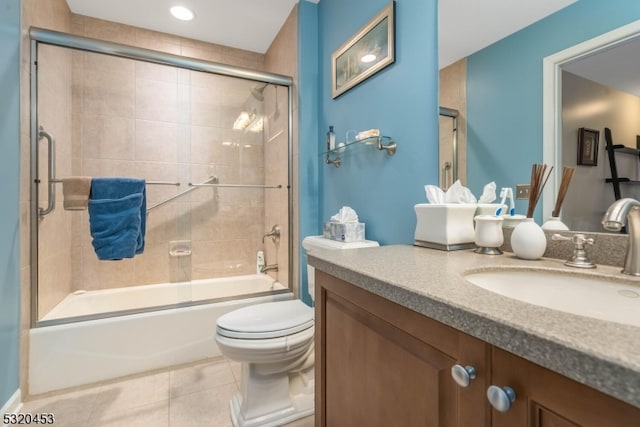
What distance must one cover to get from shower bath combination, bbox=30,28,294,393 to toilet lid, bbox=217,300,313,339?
24.5 inches

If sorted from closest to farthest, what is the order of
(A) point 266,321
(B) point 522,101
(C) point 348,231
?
(B) point 522,101 → (A) point 266,321 → (C) point 348,231

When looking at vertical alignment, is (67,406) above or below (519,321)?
below

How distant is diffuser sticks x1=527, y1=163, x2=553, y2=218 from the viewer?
0.86 meters

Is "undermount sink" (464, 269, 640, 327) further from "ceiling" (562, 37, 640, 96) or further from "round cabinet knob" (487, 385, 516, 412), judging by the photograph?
"ceiling" (562, 37, 640, 96)

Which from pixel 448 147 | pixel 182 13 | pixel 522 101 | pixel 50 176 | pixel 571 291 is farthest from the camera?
pixel 182 13

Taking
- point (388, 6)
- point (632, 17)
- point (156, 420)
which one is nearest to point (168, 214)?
point (156, 420)

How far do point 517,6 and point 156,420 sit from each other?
217 cm

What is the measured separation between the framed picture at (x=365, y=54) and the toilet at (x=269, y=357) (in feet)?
2.93

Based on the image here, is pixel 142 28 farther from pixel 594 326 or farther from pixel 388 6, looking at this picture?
pixel 594 326

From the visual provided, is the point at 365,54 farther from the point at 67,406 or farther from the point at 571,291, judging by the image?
the point at 67,406

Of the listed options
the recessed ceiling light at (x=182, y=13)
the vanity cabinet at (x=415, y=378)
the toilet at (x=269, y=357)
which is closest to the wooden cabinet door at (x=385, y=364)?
the vanity cabinet at (x=415, y=378)

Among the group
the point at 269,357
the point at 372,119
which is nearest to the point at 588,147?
the point at 372,119

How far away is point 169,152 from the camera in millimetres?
2406

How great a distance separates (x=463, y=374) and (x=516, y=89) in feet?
3.05
